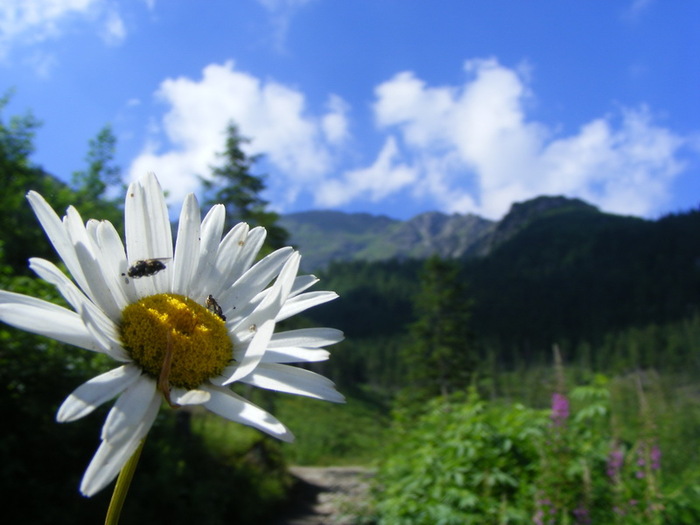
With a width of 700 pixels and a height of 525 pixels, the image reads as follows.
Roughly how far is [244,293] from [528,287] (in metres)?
156

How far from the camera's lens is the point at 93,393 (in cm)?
74

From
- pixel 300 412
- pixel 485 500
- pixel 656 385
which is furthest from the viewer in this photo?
pixel 300 412

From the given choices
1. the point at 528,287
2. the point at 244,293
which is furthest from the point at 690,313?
the point at 244,293

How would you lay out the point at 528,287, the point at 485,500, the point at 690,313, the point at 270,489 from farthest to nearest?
the point at 528,287 < the point at 690,313 < the point at 270,489 < the point at 485,500

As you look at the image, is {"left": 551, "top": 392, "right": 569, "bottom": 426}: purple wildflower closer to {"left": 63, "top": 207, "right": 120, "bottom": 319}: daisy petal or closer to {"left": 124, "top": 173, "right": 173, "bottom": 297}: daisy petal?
{"left": 124, "top": 173, "right": 173, "bottom": 297}: daisy petal

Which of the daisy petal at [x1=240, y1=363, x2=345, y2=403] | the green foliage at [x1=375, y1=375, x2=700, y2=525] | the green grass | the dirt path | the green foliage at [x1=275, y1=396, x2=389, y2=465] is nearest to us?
the daisy petal at [x1=240, y1=363, x2=345, y2=403]

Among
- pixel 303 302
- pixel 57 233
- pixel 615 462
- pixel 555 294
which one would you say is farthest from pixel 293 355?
pixel 555 294

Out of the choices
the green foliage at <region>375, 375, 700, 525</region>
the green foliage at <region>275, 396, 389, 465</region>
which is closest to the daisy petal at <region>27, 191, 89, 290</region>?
the green foliage at <region>375, 375, 700, 525</region>

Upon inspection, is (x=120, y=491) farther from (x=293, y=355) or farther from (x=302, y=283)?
(x=302, y=283)

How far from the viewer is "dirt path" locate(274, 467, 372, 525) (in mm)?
9391

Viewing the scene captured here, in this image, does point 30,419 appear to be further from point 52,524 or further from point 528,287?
point 528,287

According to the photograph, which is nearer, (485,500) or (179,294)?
(179,294)

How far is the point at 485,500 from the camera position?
5.09 meters

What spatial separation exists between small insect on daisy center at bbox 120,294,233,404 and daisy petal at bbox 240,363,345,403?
81 millimetres
